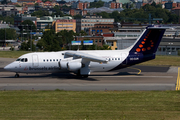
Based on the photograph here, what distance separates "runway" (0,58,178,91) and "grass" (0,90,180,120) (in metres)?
3.23

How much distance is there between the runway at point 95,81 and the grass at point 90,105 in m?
3.23

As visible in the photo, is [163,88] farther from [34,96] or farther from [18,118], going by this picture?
[18,118]

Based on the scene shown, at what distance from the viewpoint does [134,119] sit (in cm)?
1805

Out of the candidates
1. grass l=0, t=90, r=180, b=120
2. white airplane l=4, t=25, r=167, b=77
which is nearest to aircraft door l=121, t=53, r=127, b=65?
white airplane l=4, t=25, r=167, b=77

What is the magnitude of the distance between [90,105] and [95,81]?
12082mm

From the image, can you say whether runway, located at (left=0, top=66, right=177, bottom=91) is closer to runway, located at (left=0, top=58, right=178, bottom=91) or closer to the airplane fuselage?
runway, located at (left=0, top=58, right=178, bottom=91)

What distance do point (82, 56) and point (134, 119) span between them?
16807 mm

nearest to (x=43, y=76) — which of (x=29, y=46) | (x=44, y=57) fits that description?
(x=44, y=57)

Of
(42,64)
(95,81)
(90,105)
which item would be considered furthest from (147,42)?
(90,105)

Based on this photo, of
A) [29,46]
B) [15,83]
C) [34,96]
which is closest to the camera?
[34,96]

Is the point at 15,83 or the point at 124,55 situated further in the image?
the point at 124,55

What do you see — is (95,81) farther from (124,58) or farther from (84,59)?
(124,58)

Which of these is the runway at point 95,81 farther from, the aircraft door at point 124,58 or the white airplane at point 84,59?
the aircraft door at point 124,58

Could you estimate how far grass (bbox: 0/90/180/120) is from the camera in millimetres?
18641
